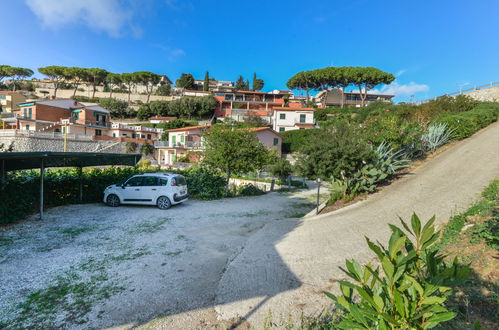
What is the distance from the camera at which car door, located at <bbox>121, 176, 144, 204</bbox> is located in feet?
35.9

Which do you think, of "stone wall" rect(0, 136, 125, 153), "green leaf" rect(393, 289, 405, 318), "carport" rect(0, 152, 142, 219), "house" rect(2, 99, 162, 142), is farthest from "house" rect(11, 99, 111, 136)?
"green leaf" rect(393, 289, 405, 318)

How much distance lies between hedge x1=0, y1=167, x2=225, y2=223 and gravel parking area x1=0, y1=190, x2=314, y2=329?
65 centimetres

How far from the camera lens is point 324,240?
20.6 feet

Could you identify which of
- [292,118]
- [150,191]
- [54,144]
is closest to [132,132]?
[54,144]

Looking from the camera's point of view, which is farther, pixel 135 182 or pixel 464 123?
pixel 464 123

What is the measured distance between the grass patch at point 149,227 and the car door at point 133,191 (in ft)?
8.87

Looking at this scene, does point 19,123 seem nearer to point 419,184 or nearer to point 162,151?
point 162,151

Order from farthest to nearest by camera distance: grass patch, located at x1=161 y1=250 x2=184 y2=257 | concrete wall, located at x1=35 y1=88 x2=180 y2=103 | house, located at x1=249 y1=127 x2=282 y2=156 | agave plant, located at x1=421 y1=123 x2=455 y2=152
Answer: concrete wall, located at x1=35 y1=88 x2=180 y2=103 < house, located at x1=249 y1=127 x2=282 y2=156 < agave plant, located at x1=421 y1=123 x2=455 y2=152 < grass patch, located at x1=161 y1=250 x2=184 y2=257

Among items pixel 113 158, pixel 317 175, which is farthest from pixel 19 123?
pixel 317 175

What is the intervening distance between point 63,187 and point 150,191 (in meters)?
4.23

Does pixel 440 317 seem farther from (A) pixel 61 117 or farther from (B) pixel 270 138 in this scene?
(A) pixel 61 117

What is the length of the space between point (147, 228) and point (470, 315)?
7.66 meters

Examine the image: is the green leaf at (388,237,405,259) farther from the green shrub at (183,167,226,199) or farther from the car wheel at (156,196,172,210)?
the green shrub at (183,167,226,199)

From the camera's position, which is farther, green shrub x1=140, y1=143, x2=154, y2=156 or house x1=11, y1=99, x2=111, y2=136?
green shrub x1=140, y1=143, x2=154, y2=156
